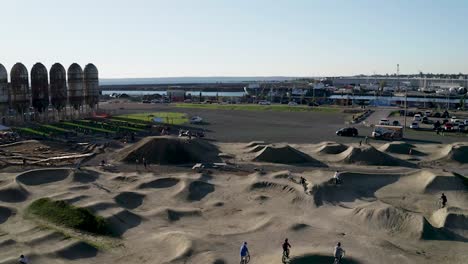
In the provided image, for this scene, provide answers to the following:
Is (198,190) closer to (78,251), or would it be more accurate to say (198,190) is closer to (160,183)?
(160,183)

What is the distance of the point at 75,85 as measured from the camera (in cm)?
8450

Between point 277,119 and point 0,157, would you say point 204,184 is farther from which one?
point 277,119

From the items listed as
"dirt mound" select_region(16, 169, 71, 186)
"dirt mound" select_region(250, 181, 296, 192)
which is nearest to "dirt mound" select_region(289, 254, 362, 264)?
"dirt mound" select_region(250, 181, 296, 192)

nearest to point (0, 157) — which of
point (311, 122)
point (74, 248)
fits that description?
point (74, 248)

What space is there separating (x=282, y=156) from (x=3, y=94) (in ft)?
155

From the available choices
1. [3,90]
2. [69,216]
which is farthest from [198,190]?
[3,90]

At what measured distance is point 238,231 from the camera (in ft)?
92.3

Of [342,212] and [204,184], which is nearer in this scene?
[342,212]

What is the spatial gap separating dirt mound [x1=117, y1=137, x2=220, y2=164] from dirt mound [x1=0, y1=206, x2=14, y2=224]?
658 inches

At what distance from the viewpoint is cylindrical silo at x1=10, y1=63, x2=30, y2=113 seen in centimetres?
7262

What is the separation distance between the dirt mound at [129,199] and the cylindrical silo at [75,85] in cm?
5401

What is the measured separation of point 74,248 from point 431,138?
169ft

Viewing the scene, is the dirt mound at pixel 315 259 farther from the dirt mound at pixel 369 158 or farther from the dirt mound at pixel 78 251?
the dirt mound at pixel 369 158

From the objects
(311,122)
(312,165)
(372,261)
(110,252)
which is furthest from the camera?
(311,122)
